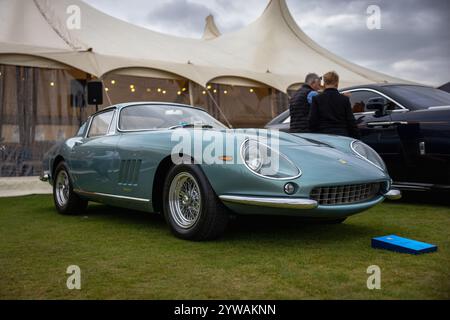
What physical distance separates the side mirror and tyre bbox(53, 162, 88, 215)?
3.28 meters

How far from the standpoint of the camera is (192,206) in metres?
3.63

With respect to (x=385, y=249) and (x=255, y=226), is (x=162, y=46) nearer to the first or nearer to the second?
(x=255, y=226)

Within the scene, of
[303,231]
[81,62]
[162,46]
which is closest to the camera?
[303,231]

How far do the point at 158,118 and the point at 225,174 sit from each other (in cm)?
154

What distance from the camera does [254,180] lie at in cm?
324

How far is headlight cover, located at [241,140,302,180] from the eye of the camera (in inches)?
128

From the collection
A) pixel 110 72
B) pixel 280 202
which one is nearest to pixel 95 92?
pixel 110 72

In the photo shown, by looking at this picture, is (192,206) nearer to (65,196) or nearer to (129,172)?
→ (129,172)

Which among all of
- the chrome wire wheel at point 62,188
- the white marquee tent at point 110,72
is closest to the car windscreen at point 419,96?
the chrome wire wheel at point 62,188

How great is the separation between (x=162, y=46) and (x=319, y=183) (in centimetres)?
1134

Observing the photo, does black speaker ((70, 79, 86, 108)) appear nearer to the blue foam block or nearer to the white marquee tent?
the white marquee tent

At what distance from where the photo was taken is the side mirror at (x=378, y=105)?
548 centimetres
